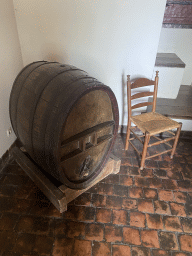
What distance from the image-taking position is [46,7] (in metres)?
2.15

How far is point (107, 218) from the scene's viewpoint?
69.3 inches

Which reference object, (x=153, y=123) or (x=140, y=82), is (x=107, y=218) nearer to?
(x=153, y=123)

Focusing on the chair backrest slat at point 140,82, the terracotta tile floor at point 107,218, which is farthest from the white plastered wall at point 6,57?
the chair backrest slat at point 140,82

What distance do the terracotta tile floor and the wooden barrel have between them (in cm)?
34

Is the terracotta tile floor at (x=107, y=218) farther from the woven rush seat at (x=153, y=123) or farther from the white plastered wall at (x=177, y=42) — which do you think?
the white plastered wall at (x=177, y=42)

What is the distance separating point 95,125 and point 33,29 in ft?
5.04

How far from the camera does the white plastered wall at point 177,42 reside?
3104 millimetres

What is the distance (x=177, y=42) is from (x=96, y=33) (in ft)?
5.43

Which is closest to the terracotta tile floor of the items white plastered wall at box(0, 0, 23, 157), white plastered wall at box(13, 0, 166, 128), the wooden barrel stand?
the wooden barrel stand

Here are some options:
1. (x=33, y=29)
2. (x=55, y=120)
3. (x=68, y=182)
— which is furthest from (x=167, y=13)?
(x=68, y=182)

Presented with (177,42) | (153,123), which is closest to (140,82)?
→ (153,123)

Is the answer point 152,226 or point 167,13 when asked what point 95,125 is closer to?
point 152,226

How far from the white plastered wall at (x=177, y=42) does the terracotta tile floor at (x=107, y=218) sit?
2067 mm

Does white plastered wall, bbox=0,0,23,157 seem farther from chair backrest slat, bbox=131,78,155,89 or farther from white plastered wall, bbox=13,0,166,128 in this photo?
chair backrest slat, bbox=131,78,155,89
